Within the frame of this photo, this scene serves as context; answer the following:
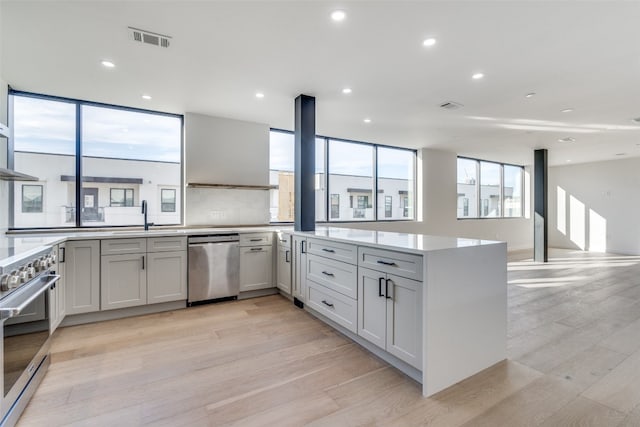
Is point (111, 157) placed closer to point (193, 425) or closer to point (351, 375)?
point (193, 425)

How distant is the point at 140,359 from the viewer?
2465 mm

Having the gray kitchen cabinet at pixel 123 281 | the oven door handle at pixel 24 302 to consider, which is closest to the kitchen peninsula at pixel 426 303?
the oven door handle at pixel 24 302

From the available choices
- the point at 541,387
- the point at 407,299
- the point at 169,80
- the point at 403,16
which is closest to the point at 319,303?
the point at 407,299

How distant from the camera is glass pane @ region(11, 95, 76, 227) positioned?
365 cm

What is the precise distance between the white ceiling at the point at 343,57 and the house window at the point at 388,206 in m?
2.45

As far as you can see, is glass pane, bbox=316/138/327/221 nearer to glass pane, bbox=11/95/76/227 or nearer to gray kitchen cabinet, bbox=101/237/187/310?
gray kitchen cabinet, bbox=101/237/187/310

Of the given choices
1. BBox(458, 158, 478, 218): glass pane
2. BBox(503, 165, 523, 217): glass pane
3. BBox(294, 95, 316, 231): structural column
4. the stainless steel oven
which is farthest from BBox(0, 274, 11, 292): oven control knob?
BBox(503, 165, 523, 217): glass pane

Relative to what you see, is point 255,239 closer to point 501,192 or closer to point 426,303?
point 426,303

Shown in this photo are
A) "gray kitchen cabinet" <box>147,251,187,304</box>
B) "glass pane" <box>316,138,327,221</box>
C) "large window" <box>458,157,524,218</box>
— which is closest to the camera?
"gray kitchen cabinet" <box>147,251,187,304</box>

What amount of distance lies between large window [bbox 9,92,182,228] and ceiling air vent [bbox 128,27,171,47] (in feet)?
6.97

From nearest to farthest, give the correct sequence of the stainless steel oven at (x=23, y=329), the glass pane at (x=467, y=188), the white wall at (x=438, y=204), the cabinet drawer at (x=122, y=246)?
the stainless steel oven at (x=23, y=329) → the cabinet drawer at (x=122, y=246) → the white wall at (x=438, y=204) → the glass pane at (x=467, y=188)

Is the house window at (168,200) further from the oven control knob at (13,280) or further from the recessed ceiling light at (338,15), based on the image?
the recessed ceiling light at (338,15)

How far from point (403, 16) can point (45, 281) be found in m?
3.21

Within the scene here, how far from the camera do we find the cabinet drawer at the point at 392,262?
2.06 metres
